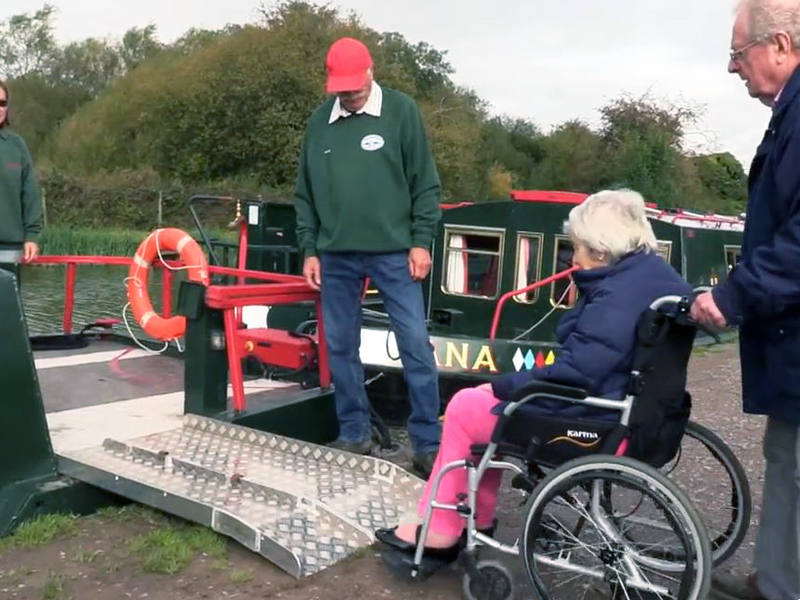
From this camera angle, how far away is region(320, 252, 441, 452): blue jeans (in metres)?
4.87

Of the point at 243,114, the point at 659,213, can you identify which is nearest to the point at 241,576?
the point at 659,213

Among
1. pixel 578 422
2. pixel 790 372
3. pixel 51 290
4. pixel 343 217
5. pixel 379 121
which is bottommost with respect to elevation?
pixel 51 290

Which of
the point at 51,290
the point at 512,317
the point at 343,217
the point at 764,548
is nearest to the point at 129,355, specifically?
the point at 343,217

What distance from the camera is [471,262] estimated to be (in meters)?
9.14

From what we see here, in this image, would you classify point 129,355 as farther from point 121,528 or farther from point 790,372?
point 790,372

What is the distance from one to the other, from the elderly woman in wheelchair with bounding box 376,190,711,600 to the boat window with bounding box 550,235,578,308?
509cm

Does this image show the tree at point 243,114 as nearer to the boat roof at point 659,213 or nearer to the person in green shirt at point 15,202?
the boat roof at point 659,213

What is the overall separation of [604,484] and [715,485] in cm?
207

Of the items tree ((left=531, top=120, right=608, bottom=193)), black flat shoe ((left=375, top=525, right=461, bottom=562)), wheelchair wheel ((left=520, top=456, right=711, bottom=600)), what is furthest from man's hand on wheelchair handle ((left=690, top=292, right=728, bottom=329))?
tree ((left=531, top=120, right=608, bottom=193))

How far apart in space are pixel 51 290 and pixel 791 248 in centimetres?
1567

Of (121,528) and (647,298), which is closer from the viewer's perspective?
(647,298)

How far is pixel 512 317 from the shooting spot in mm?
8852

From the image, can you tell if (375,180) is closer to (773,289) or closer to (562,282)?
(773,289)

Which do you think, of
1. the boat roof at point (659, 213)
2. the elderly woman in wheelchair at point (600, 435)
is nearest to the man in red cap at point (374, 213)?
the elderly woman in wheelchair at point (600, 435)
